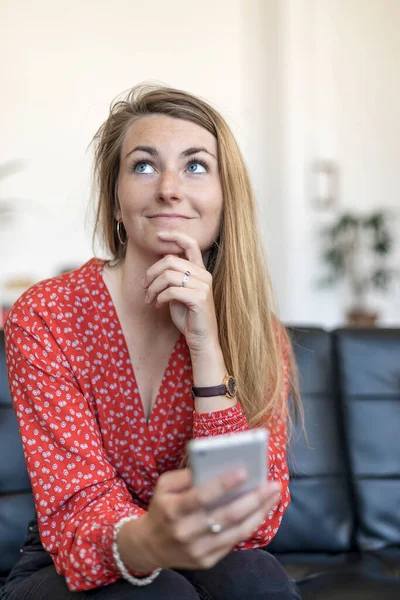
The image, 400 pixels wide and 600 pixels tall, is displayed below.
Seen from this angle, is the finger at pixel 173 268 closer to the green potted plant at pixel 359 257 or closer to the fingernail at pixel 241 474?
the fingernail at pixel 241 474

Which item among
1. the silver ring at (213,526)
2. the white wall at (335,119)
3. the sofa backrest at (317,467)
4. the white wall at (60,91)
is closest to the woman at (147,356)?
the sofa backrest at (317,467)

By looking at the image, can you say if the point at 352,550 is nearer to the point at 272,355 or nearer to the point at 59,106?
the point at 272,355

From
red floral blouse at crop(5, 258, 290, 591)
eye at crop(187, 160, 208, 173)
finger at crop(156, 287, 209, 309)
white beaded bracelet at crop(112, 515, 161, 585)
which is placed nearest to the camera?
white beaded bracelet at crop(112, 515, 161, 585)

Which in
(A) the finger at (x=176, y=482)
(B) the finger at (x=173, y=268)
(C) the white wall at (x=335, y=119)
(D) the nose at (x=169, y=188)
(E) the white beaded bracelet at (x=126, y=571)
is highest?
(C) the white wall at (x=335, y=119)

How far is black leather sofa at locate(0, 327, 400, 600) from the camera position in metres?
1.46

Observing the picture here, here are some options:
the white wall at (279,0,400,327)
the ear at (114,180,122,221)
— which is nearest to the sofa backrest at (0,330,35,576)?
the ear at (114,180,122,221)

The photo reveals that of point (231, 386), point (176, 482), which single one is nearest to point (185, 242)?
point (231, 386)

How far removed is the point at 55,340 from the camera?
1231 mm

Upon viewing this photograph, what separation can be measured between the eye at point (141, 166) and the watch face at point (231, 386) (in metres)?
0.41

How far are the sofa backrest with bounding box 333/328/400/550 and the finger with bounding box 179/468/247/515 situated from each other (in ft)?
2.88

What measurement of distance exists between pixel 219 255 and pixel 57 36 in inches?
112

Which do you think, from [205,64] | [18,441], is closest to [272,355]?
[18,441]

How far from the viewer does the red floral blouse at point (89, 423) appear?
A: 1070 millimetres

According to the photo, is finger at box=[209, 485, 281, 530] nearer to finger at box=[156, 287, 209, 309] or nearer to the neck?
finger at box=[156, 287, 209, 309]
